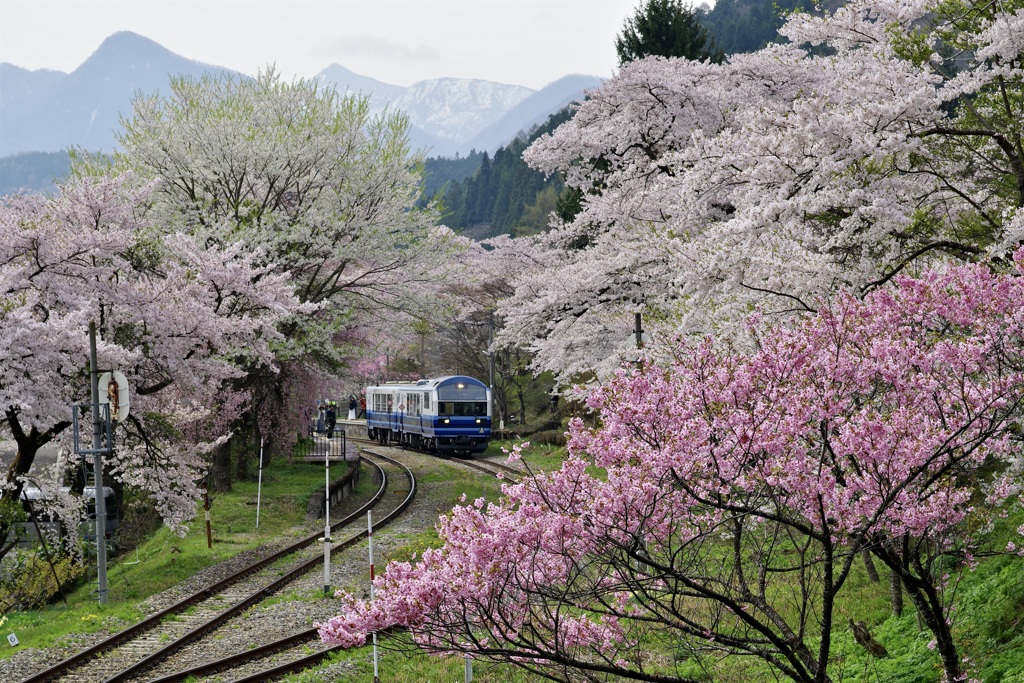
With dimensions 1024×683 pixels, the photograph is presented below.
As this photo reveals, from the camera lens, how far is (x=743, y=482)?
525 cm

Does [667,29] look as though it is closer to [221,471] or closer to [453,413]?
[453,413]

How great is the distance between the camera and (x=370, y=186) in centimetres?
2592

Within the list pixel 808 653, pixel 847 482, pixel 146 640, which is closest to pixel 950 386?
pixel 847 482

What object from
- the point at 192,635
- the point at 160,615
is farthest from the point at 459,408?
the point at 192,635

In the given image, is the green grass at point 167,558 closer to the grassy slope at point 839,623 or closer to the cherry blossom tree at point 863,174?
the grassy slope at point 839,623

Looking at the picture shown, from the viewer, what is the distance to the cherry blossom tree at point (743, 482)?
17.4 ft

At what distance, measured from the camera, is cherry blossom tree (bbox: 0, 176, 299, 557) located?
14.8 m

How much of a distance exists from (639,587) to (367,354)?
86.5ft

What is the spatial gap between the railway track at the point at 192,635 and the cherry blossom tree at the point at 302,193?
301 inches

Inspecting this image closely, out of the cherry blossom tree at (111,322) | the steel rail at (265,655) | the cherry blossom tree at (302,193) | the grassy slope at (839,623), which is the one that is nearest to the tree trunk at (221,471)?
the cherry blossom tree at (302,193)

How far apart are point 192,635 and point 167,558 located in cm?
613

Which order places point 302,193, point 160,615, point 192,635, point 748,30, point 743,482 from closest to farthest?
point 743,482
point 192,635
point 160,615
point 302,193
point 748,30

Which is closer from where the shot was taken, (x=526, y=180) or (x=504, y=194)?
(x=526, y=180)

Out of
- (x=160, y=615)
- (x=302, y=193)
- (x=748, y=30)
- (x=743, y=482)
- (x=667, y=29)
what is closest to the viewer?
(x=743, y=482)
